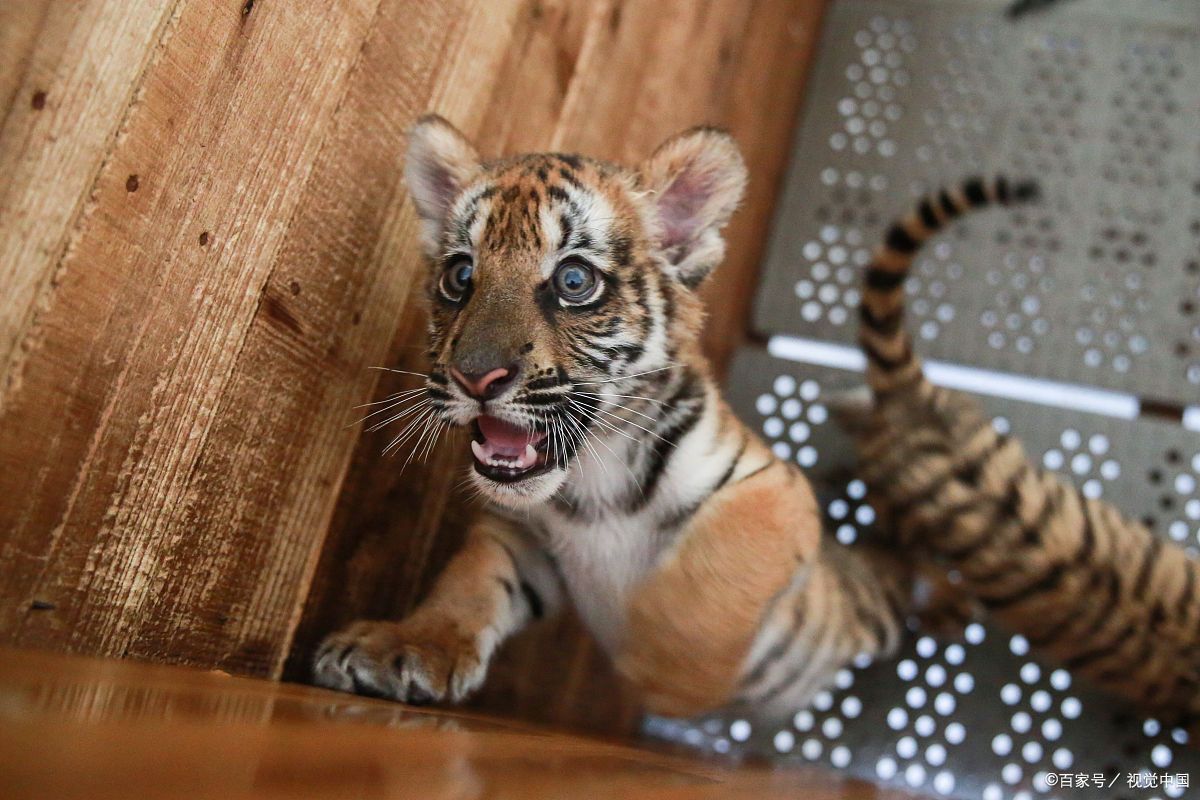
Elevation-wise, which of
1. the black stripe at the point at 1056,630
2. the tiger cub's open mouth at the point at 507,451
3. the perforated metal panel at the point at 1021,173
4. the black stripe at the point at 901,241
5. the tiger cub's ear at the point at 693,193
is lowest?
the tiger cub's open mouth at the point at 507,451

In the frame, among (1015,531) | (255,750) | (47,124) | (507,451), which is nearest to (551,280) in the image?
(507,451)

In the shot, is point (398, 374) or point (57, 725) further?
point (398, 374)

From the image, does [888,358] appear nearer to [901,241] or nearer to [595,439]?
[901,241]

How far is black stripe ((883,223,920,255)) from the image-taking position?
1951 millimetres

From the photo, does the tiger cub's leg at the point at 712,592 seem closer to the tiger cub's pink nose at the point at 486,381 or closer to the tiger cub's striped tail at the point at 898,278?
the tiger cub's pink nose at the point at 486,381

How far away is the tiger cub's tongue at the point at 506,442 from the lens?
1268mm

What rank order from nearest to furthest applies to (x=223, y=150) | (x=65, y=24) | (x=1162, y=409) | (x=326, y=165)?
(x=65, y=24)
(x=223, y=150)
(x=326, y=165)
(x=1162, y=409)

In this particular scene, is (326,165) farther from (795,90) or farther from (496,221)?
(795,90)

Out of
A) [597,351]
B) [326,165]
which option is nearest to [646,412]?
[597,351]

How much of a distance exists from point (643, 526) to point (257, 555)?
58 centimetres

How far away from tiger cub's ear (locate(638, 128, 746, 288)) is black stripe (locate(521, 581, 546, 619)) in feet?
1.89

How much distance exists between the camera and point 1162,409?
7.32 ft

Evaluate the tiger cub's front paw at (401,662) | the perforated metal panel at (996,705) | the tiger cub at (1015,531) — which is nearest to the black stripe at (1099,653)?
the tiger cub at (1015,531)

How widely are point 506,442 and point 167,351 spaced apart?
1.40ft
